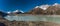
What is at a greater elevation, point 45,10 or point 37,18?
point 45,10

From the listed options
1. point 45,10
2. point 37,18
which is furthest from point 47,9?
point 37,18

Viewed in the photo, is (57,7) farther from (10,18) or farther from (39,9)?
(10,18)

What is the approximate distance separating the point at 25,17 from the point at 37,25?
23cm

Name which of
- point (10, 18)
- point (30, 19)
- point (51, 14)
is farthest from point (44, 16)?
point (10, 18)

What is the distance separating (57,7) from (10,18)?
760 mm

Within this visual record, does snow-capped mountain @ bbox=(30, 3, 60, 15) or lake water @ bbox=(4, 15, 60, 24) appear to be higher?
snow-capped mountain @ bbox=(30, 3, 60, 15)

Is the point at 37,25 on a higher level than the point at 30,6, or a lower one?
lower

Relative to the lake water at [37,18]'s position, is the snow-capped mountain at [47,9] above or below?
above

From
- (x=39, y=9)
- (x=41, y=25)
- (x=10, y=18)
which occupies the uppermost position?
(x=39, y=9)

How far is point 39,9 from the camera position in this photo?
5.84 feet

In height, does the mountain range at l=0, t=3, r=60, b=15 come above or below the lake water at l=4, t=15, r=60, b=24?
above

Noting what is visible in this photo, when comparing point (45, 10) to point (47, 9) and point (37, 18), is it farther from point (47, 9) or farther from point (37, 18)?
point (37, 18)

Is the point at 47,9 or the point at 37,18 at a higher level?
the point at 47,9

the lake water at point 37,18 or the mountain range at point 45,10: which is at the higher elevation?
the mountain range at point 45,10
